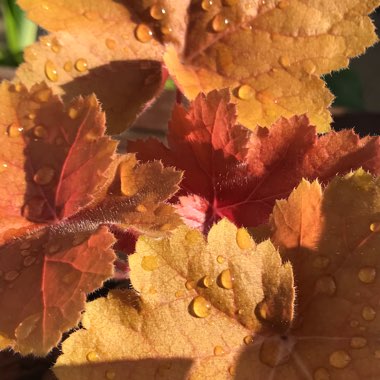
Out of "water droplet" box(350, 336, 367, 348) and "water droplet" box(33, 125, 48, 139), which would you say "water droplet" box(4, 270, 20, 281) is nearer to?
"water droplet" box(33, 125, 48, 139)

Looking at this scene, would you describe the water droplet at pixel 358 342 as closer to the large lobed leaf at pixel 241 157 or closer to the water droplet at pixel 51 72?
the large lobed leaf at pixel 241 157

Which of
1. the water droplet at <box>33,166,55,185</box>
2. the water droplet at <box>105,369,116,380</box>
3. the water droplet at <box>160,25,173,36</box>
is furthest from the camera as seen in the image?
the water droplet at <box>160,25,173,36</box>

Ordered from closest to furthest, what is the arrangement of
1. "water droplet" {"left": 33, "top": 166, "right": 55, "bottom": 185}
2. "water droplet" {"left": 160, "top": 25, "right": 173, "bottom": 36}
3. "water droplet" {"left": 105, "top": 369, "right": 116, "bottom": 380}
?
"water droplet" {"left": 105, "top": 369, "right": 116, "bottom": 380}
"water droplet" {"left": 33, "top": 166, "right": 55, "bottom": 185}
"water droplet" {"left": 160, "top": 25, "right": 173, "bottom": 36}

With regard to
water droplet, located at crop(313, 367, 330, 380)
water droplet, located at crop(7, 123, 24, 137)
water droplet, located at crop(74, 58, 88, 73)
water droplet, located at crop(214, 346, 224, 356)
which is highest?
water droplet, located at crop(74, 58, 88, 73)

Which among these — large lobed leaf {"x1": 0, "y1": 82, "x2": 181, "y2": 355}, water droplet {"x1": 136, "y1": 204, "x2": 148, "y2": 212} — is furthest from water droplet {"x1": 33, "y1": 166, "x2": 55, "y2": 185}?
water droplet {"x1": 136, "y1": 204, "x2": 148, "y2": 212}

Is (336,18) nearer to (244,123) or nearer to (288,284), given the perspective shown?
(244,123)

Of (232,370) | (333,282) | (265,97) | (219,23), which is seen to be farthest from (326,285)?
(219,23)

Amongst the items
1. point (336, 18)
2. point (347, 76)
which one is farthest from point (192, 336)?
point (347, 76)

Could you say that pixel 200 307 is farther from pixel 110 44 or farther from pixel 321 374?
pixel 110 44
